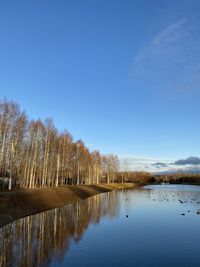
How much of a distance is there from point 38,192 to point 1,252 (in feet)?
110

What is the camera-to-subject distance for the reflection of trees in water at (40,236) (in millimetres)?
21983

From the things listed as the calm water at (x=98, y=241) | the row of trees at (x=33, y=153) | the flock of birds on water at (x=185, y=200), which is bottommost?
the calm water at (x=98, y=241)

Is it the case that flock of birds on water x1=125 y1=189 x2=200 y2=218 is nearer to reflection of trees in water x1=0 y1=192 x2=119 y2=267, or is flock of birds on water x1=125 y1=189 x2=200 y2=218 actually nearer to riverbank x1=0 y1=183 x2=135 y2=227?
reflection of trees in water x1=0 y1=192 x2=119 y2=267

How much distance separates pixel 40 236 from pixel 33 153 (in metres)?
45.0

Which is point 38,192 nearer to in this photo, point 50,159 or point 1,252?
point 50,159

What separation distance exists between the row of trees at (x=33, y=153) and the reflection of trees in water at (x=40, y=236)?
17.5 metres

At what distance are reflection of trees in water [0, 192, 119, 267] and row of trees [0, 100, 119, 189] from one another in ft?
57.4

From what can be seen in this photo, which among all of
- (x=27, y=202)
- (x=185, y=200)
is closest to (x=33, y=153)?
(x=27, y=202)

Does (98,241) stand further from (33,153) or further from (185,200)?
(185,200)

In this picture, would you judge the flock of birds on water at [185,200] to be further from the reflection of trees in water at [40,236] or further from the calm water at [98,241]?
the reflection of trees in water at [40,236]

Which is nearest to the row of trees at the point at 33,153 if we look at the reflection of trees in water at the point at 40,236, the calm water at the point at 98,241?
the reflection of trees in water at the point at 40,236

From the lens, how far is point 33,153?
73500 millimetres

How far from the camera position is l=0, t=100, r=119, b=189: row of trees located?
59.8m

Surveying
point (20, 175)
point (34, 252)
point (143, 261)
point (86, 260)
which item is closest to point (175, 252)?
point (143, 261)
